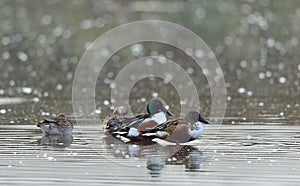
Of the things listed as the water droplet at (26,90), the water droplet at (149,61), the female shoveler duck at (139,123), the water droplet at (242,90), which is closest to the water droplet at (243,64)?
the water droplet at (149,61)

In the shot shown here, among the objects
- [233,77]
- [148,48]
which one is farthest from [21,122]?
[148,48]

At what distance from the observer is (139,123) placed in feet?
35.6

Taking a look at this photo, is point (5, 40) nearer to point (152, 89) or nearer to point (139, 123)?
point (152, 89)

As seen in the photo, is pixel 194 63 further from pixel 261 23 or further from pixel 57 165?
pixel 57 165

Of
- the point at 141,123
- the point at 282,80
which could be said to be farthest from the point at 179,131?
the point at 282,80

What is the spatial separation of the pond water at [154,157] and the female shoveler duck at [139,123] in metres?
0.13

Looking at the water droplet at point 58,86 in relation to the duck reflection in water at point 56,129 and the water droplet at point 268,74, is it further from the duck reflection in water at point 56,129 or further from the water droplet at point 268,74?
the duck reflection in water at point 56,129

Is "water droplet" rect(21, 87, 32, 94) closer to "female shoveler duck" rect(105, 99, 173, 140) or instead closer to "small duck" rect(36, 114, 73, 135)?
"small duck" rect(36, 114, 73, 135)

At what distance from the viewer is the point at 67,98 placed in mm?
15859

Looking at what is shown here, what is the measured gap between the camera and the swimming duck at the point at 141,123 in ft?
35.3

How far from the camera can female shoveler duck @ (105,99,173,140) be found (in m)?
10.8

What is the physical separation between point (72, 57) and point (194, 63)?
112 inches

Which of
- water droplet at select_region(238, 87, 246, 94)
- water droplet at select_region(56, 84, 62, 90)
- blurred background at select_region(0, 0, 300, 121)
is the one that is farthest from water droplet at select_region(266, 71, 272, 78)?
water droplet at select_region(56, 84, 62, 90)

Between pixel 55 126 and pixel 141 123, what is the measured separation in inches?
42.1
